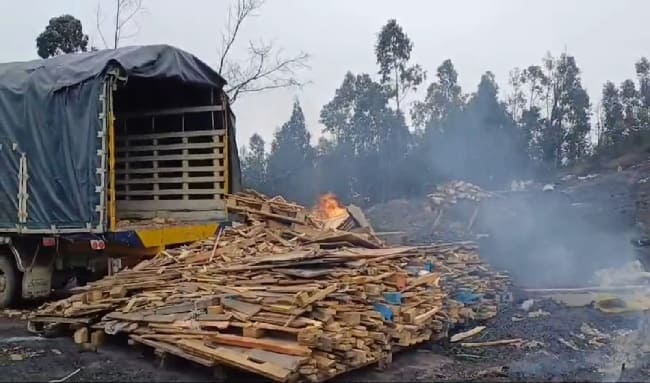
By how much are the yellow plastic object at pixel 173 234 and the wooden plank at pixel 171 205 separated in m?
0.53

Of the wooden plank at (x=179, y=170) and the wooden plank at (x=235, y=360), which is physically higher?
the wooden plank at (x=179, y=170)

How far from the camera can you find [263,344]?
6.57 meters

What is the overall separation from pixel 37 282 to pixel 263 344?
20.2ft

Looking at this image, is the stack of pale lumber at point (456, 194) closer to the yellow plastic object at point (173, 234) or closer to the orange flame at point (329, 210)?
the orange flame at point (329, 210)

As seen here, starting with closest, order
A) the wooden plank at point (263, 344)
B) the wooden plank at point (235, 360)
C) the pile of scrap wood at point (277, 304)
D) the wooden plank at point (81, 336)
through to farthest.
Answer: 1. the wooden plank at point (235, 360)
2. the wooden plank at point (263, 344)
3. the pile of scrap wood at point (277, 304)
4. the wooden plank at point (81, 336)

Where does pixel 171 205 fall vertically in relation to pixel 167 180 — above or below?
below

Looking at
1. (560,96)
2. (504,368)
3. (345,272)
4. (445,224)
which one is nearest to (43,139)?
(345,272)

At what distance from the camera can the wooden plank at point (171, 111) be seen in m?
11.3

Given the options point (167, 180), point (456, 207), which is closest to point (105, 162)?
point (167, 180)

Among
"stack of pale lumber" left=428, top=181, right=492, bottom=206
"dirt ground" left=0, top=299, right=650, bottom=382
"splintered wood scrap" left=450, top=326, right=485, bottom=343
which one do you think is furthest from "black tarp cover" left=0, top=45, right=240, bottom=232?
"stack of pale lumber" left=428, top=181, right=492, bottom=206

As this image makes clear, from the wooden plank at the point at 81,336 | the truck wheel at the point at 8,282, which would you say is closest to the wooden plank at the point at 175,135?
the truck wheel at the point at 8,282

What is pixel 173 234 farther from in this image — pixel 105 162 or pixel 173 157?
pixel 173 157

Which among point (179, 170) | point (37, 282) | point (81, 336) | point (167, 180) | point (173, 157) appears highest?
point (173, 157)

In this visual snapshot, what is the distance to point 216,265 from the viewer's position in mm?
8883
